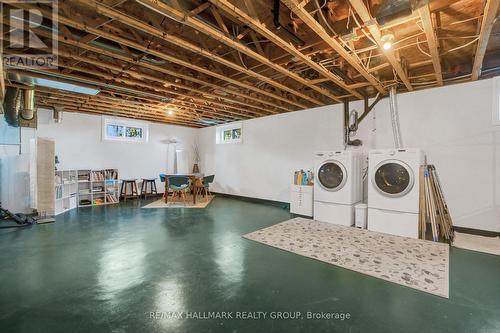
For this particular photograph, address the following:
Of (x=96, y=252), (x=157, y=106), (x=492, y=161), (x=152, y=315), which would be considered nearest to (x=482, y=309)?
(x=152, y=315)

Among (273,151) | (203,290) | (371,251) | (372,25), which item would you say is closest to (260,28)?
(372,25)

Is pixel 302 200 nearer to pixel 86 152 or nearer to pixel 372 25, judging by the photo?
pixel 372 25

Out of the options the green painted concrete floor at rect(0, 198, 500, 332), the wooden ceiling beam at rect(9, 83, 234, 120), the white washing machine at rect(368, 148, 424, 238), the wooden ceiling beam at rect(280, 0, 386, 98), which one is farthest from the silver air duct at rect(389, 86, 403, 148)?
the wooden ceiling beam at rect(9, 83, 234, 120)

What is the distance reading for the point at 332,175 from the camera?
493cm

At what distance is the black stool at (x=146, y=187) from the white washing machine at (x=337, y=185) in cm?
577

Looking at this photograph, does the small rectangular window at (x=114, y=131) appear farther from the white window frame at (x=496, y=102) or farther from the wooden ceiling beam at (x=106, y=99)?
the white window frame at (x=496, y=102)

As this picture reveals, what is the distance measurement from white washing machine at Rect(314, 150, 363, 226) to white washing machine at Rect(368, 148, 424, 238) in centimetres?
40

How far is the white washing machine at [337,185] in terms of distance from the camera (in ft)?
15.2

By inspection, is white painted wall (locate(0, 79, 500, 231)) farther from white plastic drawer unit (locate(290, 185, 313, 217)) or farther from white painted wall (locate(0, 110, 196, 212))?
white plastic drawer unit (locate(290, 185, 313, 217))

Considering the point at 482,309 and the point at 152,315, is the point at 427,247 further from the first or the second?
the point at 152,315

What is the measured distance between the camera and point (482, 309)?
6.66 ft

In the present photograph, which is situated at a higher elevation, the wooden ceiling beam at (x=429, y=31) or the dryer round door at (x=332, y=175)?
the wooden ceiling beam at (x=429, y=31)

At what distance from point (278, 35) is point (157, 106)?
446 cm

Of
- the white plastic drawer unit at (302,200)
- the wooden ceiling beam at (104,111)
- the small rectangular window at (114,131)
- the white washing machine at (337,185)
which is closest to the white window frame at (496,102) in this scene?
the white washing machine at (337,185)
